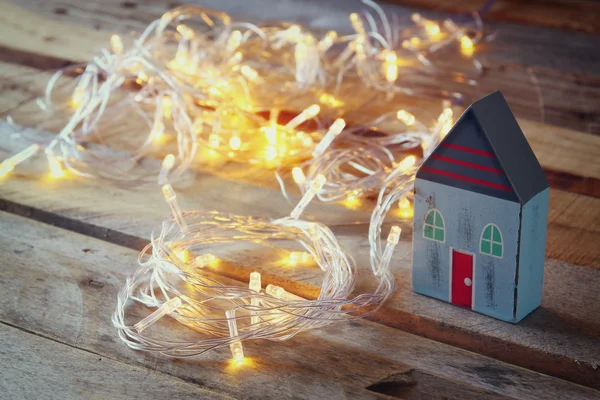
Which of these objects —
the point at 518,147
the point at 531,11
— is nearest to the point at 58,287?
the point at 518,147

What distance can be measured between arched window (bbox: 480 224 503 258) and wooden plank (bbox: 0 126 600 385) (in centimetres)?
12

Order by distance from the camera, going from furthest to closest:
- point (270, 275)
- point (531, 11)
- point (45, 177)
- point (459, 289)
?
point (531, 11) < point (45, 177) < point (270, 275) < point (459, 289)

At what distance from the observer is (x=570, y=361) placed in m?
1.08

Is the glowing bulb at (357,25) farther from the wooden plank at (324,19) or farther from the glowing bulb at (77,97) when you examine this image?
the glowing bulb at (77,97)

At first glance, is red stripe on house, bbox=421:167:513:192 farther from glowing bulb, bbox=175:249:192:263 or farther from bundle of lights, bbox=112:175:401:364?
glowing bulb, bbox=175:249:192:263

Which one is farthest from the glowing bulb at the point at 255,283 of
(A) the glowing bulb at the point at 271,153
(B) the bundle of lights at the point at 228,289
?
(A) the glowing bulb at the point at 271,153

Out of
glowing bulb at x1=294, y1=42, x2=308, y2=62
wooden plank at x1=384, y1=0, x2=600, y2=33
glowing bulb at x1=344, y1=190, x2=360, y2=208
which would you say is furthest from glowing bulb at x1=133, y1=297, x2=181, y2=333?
wooden plank at x1=384, y1=0, x2=600, y2=33

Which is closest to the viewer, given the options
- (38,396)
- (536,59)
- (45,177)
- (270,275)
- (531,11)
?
(38,396)

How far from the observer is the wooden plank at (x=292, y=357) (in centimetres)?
105

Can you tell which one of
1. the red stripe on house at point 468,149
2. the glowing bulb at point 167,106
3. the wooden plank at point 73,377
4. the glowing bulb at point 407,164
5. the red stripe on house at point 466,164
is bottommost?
the wooden plank at point 73,377

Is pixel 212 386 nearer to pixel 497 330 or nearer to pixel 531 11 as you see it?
pixel 497 330

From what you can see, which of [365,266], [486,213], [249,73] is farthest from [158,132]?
[486,213]

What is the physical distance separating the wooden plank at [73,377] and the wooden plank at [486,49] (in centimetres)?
109

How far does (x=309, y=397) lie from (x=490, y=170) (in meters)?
0.38
